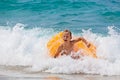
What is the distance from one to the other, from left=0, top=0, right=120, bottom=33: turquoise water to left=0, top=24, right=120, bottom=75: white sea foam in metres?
2.08

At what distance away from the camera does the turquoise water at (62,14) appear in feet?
53.7

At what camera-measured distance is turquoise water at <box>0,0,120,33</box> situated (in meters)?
16.4

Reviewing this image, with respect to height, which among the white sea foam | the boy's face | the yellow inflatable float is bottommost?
the white sea foam

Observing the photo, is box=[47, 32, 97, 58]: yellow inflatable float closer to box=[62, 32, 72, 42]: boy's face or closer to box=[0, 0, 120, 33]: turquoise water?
box=[62, 32, 72, 42]: boy's face

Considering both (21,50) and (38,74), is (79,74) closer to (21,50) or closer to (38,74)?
(38,74)

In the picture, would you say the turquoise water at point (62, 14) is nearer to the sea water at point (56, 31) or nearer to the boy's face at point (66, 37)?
the sea water at point (56, 31)

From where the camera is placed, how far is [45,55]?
11.0 m

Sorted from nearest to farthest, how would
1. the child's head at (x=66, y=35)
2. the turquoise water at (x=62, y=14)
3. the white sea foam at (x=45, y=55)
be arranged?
the white sea foam at (x=45, y=55) < the child's head at (x=66, y=35) < the turquoise water at (x=62, y=14)

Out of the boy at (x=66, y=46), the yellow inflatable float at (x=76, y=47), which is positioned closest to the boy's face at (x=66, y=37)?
the boy at (x=66, y=46)

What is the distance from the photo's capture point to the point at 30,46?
11984mm

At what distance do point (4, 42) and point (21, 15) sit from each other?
5.68 metres

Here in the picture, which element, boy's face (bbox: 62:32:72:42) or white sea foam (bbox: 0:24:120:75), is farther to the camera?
boy's face (bbox: 62:32:72:42)

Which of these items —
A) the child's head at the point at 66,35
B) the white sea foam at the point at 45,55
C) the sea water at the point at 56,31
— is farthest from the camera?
the child's head at the point at 66,35

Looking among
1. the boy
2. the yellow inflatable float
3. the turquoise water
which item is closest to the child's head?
the boy
